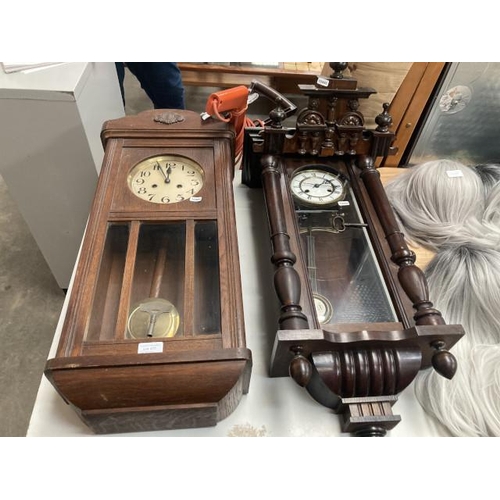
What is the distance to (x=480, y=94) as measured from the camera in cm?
113

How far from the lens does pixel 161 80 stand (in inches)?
53.9

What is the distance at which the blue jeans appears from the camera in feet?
4.38

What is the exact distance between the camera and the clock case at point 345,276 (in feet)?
1.97

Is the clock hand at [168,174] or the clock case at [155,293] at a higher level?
the clock hand at [168,174]

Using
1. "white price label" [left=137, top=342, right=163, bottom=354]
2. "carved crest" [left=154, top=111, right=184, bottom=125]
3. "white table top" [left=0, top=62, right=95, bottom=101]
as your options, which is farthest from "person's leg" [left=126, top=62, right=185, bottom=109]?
"white price label" [left=137, top=342, right=163, bottom=354]

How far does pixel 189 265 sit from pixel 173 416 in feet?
0.81

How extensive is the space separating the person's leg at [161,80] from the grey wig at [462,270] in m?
0.88

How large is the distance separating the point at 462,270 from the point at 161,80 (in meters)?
1.18

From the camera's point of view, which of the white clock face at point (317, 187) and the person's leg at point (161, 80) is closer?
the white clock face at point (317, 187)

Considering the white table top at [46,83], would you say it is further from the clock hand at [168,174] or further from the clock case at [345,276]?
the clock case at [345,276]

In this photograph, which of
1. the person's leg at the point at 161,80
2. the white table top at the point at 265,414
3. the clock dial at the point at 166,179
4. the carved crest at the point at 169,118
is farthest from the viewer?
the person's leg at the point at 161,80

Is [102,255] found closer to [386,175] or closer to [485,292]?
[485,292]

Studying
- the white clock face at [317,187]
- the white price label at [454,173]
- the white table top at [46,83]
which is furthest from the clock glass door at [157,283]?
the white price label at [454,173]

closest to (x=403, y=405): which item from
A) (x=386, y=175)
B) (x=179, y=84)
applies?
(x=386, y=175)
